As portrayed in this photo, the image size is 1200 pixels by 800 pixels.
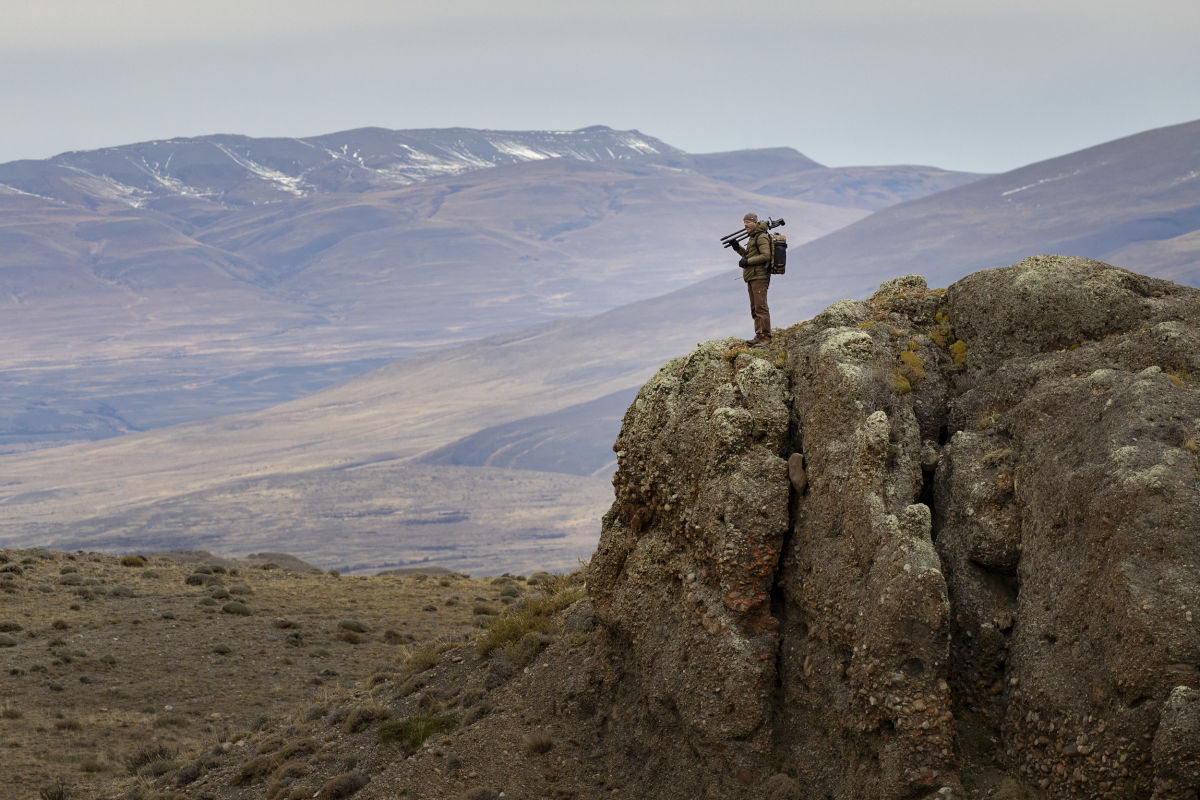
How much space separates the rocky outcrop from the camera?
11156mm

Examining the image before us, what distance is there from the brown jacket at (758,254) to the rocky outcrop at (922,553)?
3.60 feet

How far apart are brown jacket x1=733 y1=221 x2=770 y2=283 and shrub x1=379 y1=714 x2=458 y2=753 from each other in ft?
29.3

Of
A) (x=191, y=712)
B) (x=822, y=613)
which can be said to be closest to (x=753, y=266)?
(x=822, y=613)

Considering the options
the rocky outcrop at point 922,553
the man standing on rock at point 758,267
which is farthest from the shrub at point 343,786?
the man standing on rock at point 758,267

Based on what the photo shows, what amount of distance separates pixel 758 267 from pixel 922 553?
6.45m

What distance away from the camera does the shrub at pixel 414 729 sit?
18.3m

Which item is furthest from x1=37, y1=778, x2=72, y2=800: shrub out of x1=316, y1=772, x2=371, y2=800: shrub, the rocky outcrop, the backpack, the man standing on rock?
the backpack

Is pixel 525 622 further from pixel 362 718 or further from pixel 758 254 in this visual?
pixel 758 254

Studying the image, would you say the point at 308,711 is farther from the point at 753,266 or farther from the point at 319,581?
the point at 319,581

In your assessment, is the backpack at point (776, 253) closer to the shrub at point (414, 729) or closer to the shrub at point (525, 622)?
the shrub at point (525, 622)

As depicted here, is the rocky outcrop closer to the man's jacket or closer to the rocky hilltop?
the rocky hilltop

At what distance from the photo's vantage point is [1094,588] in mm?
11430

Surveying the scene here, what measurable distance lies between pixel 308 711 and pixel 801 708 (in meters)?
12.2

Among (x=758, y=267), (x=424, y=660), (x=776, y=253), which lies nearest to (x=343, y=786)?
(x=424, y=660)
